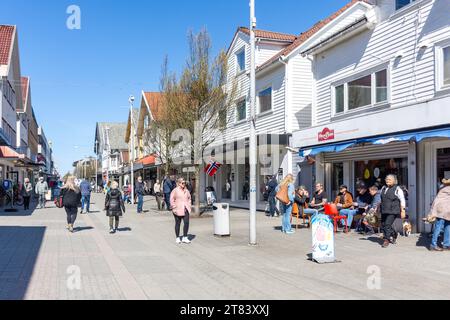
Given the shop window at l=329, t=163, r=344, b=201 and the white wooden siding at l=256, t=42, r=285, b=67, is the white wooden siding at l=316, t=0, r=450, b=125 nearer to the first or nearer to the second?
the shop window at l=329, t=163, r=344, b=201

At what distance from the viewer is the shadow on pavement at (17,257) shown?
22.2ft

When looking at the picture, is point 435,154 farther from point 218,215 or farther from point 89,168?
point 89,168

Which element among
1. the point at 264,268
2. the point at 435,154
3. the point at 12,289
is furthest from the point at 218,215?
the point at 12,289

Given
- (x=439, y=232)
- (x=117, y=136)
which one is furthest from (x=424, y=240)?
(x=117, y=136)

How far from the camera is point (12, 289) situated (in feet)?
22.1

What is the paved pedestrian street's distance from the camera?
6.66m

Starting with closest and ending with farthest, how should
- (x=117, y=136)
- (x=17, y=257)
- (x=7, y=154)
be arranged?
(x=17, y=257) → (x=7, y=154) → (x=117, y=136)

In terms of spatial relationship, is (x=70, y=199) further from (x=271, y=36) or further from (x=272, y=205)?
(x=271, y=36)

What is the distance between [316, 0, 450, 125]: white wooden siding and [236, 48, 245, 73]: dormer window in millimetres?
7651

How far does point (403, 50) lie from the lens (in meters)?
13.5

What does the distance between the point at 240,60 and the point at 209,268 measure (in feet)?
56.3

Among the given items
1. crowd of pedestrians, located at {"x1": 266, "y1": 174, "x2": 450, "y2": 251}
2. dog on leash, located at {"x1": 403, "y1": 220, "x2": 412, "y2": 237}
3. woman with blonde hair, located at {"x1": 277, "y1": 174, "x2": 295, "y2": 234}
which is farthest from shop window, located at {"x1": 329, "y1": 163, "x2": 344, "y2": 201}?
dog on leash, located at {"x1": 403, "y1": 220, "x2": 412, "y2": 237}

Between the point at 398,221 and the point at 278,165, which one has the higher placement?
the point at 278,165

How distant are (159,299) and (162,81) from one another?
14.5 meters
